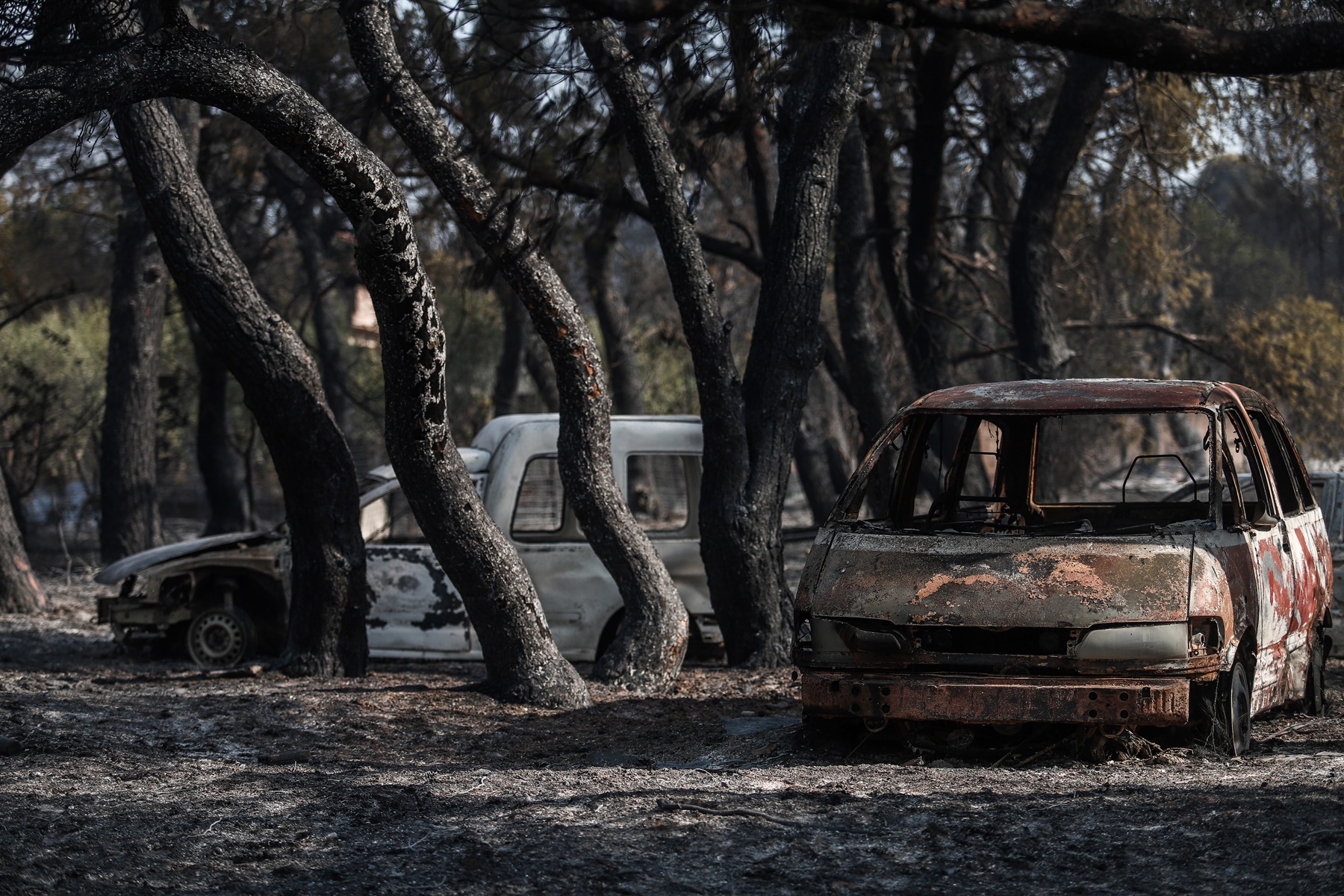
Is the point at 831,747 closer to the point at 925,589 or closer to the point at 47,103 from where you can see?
the point at 925,589

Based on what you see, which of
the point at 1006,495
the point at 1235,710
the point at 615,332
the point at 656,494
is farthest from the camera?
the point at 615,332

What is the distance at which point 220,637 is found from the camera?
10109 millimetres

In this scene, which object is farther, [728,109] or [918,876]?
[728,109]

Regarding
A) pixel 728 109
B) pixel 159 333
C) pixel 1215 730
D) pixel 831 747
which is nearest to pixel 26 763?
pixel 831 747

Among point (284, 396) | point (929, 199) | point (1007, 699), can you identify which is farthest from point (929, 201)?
point (1007, 699)

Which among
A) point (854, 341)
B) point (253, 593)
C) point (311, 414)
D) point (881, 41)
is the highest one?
point (881, 41)

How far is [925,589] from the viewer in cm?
594

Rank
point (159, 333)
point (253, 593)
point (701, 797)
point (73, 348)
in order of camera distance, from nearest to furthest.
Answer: point (701, 797)
point (253, 593)
point (159, 333)
point (73, 348)

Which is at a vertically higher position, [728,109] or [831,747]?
[728,109]

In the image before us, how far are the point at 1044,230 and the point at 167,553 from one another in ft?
28.5

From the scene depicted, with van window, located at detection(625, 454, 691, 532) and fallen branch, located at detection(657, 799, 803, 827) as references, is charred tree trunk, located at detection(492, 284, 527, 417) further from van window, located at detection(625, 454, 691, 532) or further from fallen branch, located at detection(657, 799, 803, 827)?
fallen branch, located at detection(657, 799, 803, 827)

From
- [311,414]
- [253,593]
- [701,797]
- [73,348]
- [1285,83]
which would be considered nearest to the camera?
[701,797]

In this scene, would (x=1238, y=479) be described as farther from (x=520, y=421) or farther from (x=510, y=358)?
(x=510, y=358)

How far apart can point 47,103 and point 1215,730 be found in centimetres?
548
